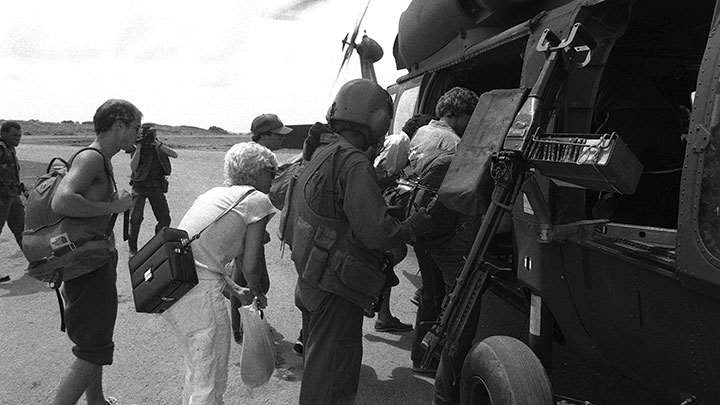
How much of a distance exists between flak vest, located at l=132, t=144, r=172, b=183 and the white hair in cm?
459

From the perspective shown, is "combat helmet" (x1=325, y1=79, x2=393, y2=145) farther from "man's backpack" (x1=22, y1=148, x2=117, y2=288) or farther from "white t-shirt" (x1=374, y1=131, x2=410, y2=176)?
"man's backpack" (x1=22, y1=148, x2=117, y2=288)

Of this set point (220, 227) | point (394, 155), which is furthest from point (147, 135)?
point (220, 227)

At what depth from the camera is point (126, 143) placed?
3.21 metres

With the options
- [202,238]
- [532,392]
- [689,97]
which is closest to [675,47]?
[689,97]

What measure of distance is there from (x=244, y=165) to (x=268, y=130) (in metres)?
1.33

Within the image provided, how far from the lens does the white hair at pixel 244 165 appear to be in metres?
3.14

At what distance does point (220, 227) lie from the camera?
297 cm

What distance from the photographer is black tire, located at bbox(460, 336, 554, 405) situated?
2291 millimetres

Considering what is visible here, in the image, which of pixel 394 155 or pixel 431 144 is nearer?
pixel 431 144

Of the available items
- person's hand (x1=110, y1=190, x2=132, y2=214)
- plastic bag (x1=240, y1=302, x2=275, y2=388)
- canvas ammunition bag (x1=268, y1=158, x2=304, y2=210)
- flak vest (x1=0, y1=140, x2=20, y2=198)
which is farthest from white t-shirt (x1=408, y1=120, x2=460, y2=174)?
flak vest (x1=0, y1=140, x2=20, y2=198)

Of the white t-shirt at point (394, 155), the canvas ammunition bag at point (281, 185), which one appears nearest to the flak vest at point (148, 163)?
the canvas ammunition bag at point (281, 185)

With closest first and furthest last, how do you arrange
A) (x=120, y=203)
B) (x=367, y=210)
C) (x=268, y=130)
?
(x=367, y=210) → (x=120, y=203) → (x=268, y=130)

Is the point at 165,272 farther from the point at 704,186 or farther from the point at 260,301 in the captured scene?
the point at 704,186

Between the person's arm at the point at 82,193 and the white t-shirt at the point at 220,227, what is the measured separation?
42cm
